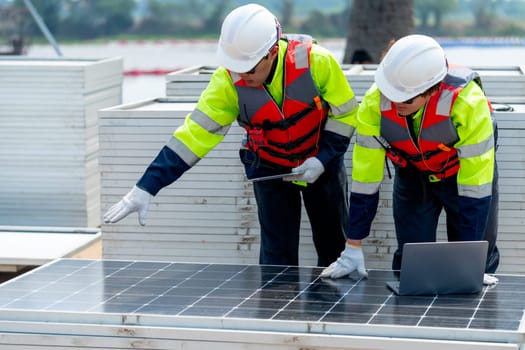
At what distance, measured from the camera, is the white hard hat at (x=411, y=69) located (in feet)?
15.7

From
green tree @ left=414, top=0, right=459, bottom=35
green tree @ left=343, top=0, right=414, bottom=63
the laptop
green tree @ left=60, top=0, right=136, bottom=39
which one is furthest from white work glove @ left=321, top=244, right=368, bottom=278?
green tree @ left=60, top=0, right=136, bottom=39

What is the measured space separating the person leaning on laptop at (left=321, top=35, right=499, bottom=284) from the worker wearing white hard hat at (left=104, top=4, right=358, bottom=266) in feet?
1.12

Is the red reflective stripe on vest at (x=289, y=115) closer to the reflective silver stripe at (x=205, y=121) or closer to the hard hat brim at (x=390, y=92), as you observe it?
the reflective silver stripe at (x=205, y=121)

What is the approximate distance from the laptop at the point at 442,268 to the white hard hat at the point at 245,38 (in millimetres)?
1293

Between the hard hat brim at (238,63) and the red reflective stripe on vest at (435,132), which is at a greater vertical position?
the hard hat brim at (238,63)

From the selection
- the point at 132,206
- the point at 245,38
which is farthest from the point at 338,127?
the point at 132,206

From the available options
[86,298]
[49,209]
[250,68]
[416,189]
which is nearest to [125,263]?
[86,298]

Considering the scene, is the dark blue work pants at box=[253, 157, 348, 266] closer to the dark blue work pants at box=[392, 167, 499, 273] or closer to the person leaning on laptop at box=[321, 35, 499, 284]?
the dark blue work pants at box=[392, 167, 499, 273]

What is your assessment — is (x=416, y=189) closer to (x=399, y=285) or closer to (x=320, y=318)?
(x=399, y=285)

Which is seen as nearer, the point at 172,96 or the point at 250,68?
the point at 250,68

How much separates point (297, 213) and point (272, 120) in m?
0.60

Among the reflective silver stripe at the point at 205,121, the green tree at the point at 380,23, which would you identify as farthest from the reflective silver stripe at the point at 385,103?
the green tree at the point at 380,23

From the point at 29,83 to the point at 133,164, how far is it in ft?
8.23

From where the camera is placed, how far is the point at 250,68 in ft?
16.9
